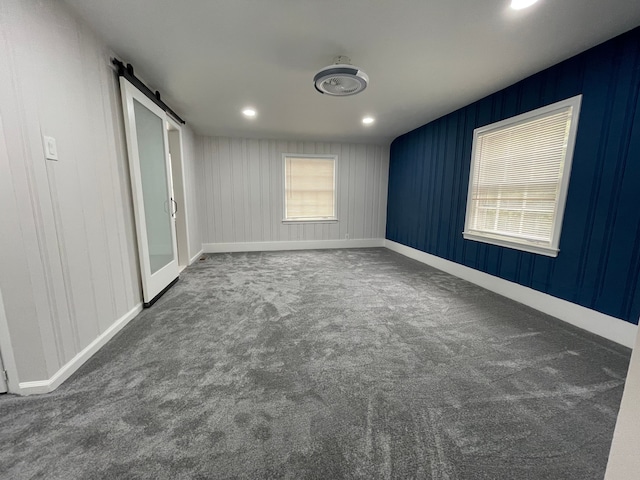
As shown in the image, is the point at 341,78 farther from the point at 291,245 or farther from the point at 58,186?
the point at 291,245

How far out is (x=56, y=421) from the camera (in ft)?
4.42

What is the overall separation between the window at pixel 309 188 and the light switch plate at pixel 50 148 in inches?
168

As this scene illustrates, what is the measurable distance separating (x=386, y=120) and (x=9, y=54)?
4.14 metres

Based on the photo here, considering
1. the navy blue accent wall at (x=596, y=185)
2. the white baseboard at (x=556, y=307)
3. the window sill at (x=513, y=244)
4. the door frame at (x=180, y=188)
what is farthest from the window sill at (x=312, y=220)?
the navy blue accent wall at (x=596, y=185)

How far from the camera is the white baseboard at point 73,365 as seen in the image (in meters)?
1.53

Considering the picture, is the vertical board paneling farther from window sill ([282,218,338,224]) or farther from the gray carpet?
window sill ([282,218,338,224])

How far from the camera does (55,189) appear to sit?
164 cm

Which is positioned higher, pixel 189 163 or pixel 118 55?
pixel 118 55

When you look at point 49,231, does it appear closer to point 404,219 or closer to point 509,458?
point 509,458

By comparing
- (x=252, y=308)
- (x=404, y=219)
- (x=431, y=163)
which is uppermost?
(x=431, y=163)

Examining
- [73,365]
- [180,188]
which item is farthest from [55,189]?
[180,188]

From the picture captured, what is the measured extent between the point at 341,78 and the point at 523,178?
2.34m

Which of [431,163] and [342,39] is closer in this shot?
[342,39]

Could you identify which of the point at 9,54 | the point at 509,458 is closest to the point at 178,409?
the point at 509,458
